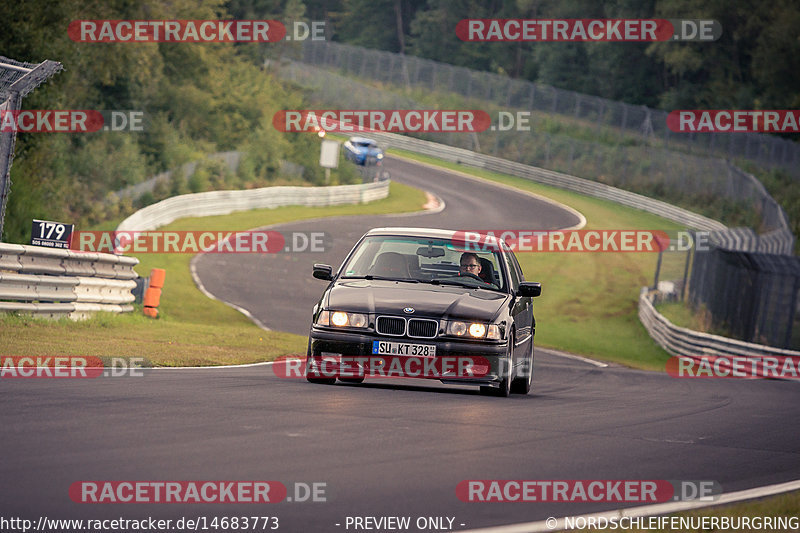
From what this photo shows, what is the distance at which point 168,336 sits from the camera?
680 inches

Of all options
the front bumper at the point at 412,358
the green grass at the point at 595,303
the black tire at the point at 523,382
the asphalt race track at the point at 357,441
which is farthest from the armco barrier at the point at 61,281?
the green grass at the point at 595,303

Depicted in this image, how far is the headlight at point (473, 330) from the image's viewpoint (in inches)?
429

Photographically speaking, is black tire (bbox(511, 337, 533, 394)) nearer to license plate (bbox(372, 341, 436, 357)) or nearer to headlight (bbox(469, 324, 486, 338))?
headlight (bbox(469, 324, 486, 338))

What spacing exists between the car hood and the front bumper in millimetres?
245

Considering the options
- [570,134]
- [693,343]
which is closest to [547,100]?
[570,134]

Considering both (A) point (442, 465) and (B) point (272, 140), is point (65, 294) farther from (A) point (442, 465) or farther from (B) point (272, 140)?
(B) point (272, 140)

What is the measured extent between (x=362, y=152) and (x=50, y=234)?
154 feet

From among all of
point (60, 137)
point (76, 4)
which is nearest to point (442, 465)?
point (76, 4)

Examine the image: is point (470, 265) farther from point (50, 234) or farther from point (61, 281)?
point (61, 281)

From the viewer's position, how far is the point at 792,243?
3556 cm

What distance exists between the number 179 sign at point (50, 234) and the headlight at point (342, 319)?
5.80 metres

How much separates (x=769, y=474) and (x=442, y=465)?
2.33m

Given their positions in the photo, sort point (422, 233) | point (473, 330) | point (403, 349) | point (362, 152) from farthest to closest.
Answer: point (362, 152), point (422, 233), point (473, 330), point (403, 349)

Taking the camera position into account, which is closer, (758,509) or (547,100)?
(758,509)
